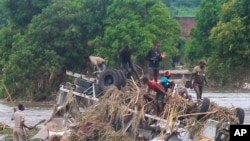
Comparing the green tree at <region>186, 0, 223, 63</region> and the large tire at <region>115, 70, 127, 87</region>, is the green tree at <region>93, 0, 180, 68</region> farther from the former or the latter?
the large tire at <region>115, 70, 127, 87</region>

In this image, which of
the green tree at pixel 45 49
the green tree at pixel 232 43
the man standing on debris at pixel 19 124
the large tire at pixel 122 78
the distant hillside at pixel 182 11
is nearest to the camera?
the large tire at pixel 122 78

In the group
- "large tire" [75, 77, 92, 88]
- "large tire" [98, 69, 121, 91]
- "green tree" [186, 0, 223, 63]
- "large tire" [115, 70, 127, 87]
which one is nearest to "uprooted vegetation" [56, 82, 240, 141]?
"large tire" [115, 70, 127, 87]

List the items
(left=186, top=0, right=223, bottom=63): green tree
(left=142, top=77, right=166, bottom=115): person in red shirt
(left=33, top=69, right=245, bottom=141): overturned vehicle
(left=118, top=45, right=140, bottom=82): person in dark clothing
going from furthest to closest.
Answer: (left=186, top=0, right=223, bottom=63): green tree
(left=118, top=45, right=140, bottom=82): person in dark clothing
(left=142, top=77, right=166, bottom=115): person in red shirt
(left=33, top=69, right=245, bottom=141): overturned vehicle

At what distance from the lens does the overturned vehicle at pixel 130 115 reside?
59.5 feet

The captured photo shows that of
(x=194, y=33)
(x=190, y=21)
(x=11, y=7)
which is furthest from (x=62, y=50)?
(x=190, y=21)

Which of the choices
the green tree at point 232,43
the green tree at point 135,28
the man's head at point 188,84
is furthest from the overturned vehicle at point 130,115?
the green tree at point 232,43

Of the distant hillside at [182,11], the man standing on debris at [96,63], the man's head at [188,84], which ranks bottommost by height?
the man's head at [188,84]

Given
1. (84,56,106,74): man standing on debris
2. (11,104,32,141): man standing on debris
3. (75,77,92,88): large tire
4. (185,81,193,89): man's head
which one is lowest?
(11,104,32,141): man standing on debris

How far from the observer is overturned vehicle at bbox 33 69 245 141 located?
59.5ft

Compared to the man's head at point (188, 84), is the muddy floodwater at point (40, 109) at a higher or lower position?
lower

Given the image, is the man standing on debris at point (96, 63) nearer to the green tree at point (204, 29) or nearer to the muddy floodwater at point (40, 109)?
the muddy floodwater at point (40, 109)

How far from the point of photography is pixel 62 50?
1678 inches

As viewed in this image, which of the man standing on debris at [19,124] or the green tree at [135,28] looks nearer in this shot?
the man standing on debris at [19,124]

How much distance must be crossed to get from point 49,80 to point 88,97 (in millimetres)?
22057
